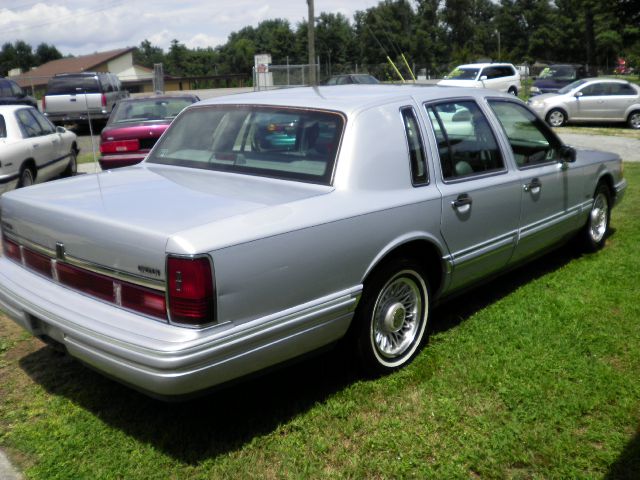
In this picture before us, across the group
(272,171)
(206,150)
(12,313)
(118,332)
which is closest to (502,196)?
(272,171)

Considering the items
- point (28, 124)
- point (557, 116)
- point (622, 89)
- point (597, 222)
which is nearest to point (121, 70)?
point (557, 116)

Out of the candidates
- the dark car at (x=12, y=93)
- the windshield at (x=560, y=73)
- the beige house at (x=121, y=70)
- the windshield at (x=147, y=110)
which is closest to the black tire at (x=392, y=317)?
the windshield at (x=147, y=110)

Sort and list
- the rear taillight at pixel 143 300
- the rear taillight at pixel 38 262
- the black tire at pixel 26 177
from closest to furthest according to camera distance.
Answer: the rear taillight at pixel 143 300 → the rear taillight at pixel 38 262 → the black tire at pixel 26 177

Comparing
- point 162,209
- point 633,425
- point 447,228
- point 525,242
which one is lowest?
point 633,425

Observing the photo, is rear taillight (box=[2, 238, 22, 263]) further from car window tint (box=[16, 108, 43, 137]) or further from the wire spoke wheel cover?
car window tint (box=[16, 108, 43, 137])

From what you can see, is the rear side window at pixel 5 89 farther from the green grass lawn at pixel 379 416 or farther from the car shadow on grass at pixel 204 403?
the car shadow on grass at pixel 204 403

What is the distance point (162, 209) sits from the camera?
3.27 m

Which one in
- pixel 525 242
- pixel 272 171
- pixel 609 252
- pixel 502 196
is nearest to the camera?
pixel 272 171

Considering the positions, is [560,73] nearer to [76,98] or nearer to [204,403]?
[76,98]

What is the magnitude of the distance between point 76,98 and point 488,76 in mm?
14995

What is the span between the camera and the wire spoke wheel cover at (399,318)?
3867 mm

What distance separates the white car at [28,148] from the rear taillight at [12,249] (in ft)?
17.8

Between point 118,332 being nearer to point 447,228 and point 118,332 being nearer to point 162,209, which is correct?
point 162,209

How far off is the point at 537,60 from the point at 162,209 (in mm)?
85425
